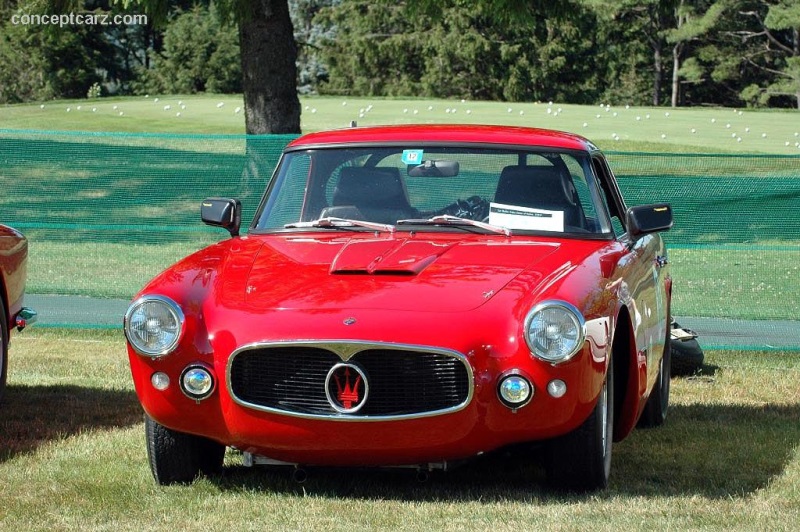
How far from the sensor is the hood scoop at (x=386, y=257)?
560 centimetres

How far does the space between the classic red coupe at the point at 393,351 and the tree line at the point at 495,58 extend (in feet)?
192

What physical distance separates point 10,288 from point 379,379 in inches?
126

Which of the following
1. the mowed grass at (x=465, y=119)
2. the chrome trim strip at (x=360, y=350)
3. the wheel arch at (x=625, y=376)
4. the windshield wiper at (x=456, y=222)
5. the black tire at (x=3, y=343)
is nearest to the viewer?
the chrome trim strip at (x=360, y=350)

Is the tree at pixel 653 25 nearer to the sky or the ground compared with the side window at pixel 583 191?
nearer to the ground

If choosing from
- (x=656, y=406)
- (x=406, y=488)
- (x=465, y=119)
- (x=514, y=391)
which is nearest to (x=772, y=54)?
(x=465, y=119)

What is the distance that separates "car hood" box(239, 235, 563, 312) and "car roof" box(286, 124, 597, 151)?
0.76m

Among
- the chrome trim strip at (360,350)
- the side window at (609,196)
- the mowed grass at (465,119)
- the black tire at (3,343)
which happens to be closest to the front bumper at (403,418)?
the chrome trim strip at (360,350)

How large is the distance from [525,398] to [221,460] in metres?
1.53

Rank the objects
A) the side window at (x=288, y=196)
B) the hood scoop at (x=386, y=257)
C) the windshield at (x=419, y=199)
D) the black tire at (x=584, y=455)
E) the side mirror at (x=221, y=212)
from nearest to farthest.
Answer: the black tire at (x=584, y=455) → the hood scoop at (x=386, y=257) → the windshield at (x=419, y=199) → the side window at (x=288, y=196) → the side mirror at (x=221, y=212)

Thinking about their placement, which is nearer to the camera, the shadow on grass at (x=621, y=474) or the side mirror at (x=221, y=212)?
the shadow on grass at (x=621, y=474)

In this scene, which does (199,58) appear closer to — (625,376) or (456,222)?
(456,222)

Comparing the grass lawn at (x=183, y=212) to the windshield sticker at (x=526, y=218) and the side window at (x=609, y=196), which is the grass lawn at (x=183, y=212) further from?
the windshield sticker at (x=526, y=218)

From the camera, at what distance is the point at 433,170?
6758mm

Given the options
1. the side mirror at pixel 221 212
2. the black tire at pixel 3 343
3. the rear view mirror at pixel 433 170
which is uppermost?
the rear view mirror at pixel 433 170
